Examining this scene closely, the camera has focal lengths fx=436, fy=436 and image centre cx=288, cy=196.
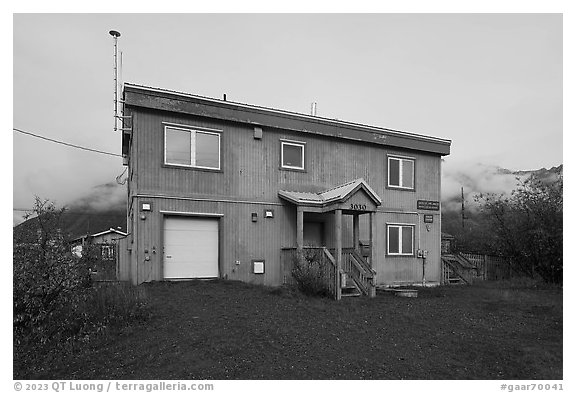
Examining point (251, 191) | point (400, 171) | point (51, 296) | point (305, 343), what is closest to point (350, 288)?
point (251, 191)

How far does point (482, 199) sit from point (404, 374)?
1500cm

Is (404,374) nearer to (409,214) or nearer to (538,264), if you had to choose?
(409,214)

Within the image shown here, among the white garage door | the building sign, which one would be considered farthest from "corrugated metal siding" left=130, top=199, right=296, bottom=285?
the building sign

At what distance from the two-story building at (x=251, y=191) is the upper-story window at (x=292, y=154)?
36 mm

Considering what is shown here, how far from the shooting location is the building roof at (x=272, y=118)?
39.3ft

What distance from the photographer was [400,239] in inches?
648

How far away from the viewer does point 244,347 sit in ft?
22.2

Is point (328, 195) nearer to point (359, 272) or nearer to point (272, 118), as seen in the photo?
point (359, 272)

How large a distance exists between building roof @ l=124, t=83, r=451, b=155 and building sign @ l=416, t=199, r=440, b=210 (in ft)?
6.52

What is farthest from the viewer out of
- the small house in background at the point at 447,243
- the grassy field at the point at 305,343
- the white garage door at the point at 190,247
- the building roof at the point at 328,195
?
the small house in background at the point at 447,243

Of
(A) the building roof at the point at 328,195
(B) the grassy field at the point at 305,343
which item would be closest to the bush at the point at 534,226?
(B) the grassy field at the point at 305,343

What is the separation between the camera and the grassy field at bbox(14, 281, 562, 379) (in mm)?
6086

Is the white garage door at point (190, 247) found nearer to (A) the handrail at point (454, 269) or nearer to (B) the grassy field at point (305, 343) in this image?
(B) the grassy field at point (305, 343)
